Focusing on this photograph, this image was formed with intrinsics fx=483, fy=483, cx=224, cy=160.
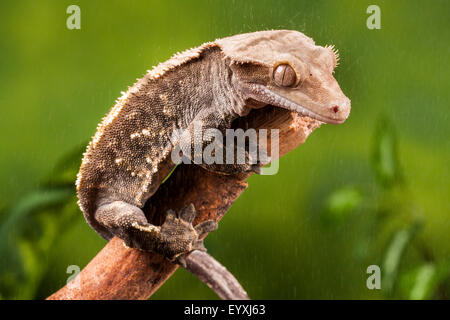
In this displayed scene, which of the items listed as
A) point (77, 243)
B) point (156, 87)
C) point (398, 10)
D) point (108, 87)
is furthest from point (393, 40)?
point (77, 243)

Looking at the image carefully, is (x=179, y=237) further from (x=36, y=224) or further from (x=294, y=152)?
(x=294, y=152)

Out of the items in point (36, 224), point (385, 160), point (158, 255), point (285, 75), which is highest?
point (285, 75)

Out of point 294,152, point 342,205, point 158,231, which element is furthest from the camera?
point 294,152

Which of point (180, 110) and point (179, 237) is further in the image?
point (180, 110)

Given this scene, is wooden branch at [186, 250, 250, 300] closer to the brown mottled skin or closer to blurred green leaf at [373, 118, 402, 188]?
the brown mottled skin

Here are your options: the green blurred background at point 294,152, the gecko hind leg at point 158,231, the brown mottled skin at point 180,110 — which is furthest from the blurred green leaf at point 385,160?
the gecko hind leg at point 158,231

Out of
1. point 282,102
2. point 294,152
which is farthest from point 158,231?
point 294,152

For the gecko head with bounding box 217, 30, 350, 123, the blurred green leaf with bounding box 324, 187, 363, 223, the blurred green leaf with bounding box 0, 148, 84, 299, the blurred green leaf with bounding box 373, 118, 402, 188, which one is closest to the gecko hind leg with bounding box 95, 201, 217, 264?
the gecko head with bounding box 217, 30, 350, 123
